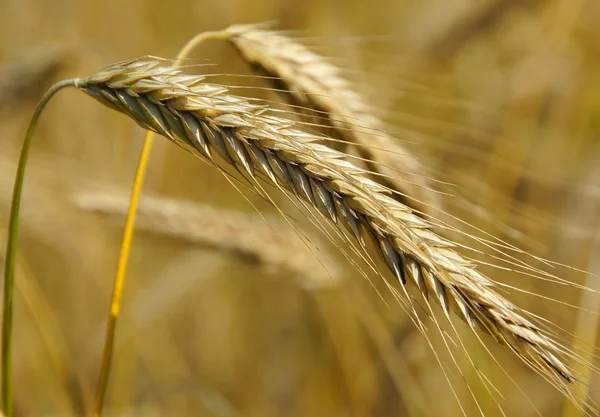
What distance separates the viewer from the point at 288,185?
613 millimetres

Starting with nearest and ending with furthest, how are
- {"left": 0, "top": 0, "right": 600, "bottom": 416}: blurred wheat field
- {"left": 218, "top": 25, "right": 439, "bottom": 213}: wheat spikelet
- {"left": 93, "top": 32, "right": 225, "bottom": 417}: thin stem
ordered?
1. {"left": 93, "top": 32, "right": 225, "bottom": 417}: thin stem
2. {"left": 218, "top": 25, "right": 439, "bottom": 213}: wheat spikelet
3. {"left": 0, "top": 0, "right": 600, "bottom": 416}: blurred wheat field

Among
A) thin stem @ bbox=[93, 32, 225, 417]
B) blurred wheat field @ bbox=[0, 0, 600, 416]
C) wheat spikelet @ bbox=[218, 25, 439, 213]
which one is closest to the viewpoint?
thin stem @ bbox=[93, 32, 225, 417]

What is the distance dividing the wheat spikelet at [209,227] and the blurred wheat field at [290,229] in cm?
2

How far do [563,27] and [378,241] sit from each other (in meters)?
1.20

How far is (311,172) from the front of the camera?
612mm

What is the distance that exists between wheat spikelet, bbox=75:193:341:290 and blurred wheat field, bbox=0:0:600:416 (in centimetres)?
2

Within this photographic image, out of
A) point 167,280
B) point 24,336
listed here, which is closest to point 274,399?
point 167,280

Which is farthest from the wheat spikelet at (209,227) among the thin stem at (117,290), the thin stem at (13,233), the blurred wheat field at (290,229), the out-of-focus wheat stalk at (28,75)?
the thin stem at (13,233)

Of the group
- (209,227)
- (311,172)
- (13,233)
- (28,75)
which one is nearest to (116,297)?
(13,233)

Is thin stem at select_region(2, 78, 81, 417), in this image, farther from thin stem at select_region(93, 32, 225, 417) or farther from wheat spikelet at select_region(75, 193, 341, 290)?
wheat spikelet at select_region(75, 193, 341, 290)

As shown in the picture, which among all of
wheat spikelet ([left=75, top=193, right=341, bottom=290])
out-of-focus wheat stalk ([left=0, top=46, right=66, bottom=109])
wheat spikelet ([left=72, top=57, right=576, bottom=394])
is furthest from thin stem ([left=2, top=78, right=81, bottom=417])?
out-of-focus wheat stalk ([left=0, top=46, right=66, bottom=109])

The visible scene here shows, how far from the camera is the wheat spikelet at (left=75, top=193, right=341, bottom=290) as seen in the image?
134cm

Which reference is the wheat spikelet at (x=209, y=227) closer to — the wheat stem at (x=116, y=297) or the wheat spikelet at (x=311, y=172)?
the wheat stem at (x=116, y=297)

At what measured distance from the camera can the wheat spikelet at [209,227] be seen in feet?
4.40
